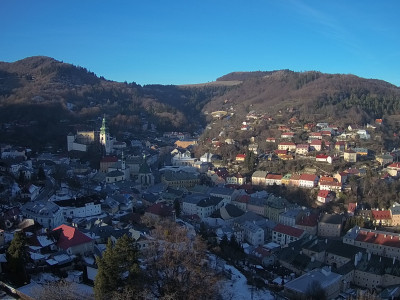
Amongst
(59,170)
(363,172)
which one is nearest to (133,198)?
(59,170)

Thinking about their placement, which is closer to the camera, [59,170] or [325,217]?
[325,217]

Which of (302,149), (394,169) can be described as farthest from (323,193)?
(302,149)

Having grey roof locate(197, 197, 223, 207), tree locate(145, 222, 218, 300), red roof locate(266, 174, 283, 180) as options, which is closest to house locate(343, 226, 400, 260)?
grey roof locate(197, 197, 223, 207)

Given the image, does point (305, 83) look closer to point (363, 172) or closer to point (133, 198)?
point (363, 172)

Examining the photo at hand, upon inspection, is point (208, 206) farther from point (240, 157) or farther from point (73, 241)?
point (240, 157)

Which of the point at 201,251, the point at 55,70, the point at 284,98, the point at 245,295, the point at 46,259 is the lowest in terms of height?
the point at 245,295
